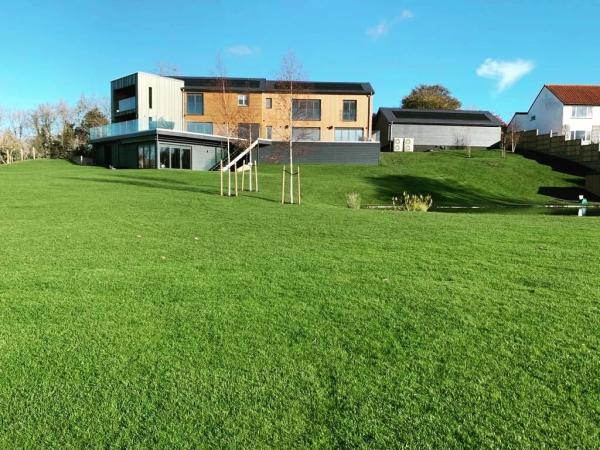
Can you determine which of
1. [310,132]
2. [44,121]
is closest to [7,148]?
[44,121]

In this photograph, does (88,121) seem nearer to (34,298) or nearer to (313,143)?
(313,143)

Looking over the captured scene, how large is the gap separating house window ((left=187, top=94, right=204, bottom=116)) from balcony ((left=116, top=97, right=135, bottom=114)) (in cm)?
464

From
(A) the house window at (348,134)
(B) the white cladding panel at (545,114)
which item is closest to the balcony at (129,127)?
(A) the house window at (348,134)

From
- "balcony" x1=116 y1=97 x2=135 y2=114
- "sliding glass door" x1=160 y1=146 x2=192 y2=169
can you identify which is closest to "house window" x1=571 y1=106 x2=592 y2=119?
"sliding glass door" x1=160 y1=146 x2=192 y2=169

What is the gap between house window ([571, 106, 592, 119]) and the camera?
147 feet

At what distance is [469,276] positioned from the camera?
5332 millimetres

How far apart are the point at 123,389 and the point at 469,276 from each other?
12.8 ft

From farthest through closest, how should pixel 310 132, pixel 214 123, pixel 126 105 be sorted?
pixel 310 132
pixel 126 105
pixel 214 123

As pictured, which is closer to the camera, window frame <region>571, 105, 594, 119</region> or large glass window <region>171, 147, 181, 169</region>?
large glass window <region>171, 147, 181, 169</region>

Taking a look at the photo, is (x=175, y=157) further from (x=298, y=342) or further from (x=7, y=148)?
(x=298, y=342)

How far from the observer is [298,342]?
3543 millimetres

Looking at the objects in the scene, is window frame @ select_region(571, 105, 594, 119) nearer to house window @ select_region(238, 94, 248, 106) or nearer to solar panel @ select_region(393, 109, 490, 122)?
solar panel @ select_region(393, 109, 490, 122)

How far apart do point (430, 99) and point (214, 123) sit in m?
34.6

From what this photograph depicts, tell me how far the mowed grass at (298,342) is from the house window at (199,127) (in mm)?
28569
